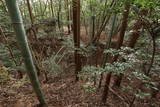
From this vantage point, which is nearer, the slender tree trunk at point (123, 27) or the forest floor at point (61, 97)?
the slender tree trunk at point (123, 27)

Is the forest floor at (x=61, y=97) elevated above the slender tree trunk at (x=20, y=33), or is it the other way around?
the slender tree trunk at (x=20, y=33)

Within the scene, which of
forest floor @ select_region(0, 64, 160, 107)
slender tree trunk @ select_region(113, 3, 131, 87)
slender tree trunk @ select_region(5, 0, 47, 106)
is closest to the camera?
slender tree trunk @ select_region(5, 0, 47, 106)

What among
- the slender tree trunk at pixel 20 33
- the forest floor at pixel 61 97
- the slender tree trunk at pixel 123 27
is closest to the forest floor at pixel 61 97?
the forest floor at pixel 61 97

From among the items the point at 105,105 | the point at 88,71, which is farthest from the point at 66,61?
the point at 88,71

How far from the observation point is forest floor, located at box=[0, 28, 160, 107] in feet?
10.2

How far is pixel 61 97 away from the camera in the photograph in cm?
383

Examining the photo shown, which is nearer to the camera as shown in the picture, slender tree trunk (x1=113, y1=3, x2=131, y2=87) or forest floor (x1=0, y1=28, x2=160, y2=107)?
slender tree trunk (x1=113, y1=3, x2=131, y2=87)

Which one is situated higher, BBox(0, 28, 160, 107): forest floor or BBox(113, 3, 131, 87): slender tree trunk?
BBox(113, 3, 131, 87): slender tree trunk

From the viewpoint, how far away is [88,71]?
2.41m

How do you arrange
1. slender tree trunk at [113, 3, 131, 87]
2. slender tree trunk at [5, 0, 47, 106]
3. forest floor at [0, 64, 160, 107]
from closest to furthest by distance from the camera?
slender tree trunk at [5, 0, 47, 106]
slender tree trunk at [113, 3, 131, 87]
forest floor at [0, 64, 160, 107]

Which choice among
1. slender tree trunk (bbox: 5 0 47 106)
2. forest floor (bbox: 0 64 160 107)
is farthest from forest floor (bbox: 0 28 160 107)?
slender tree trunk (bbox: 5 0 47 106)

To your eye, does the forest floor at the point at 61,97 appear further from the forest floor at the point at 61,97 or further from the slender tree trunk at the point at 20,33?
the slender tree trunk at the point at 20,33

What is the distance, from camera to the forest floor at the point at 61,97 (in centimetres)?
312

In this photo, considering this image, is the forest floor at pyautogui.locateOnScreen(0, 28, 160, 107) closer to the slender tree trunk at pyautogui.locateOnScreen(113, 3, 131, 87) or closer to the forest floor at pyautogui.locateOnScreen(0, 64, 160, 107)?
the forest floor at pyautogui.locateOnScreen(0, 64, 160, 107)
